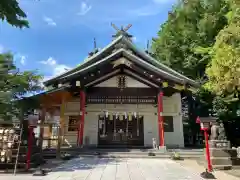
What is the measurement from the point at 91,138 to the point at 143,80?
18.9ft

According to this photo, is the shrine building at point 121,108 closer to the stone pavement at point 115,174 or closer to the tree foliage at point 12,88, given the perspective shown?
the tree foliage at point 12,88

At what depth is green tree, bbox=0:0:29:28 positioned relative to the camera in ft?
20.7

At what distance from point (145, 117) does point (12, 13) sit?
12.3 metres

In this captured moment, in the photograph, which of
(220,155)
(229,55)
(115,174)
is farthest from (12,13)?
(220,155)

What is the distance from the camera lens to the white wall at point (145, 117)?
54.2ft

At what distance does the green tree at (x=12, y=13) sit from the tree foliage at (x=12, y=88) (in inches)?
189

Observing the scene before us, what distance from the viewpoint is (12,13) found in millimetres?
6539

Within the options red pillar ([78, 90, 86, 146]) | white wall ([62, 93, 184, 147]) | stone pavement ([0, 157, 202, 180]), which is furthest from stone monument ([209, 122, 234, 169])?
red pillar ([78, 90, 86, 146])

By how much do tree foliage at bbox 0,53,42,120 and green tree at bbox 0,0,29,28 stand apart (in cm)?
481

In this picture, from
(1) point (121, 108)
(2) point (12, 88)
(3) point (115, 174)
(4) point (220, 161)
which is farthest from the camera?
(1) point (121, 108)

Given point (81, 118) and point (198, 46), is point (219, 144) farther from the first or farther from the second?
point (198, 46)

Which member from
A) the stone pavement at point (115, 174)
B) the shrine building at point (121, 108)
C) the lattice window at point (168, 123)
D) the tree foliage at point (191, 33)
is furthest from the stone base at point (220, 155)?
the tree foliage at point (191, 33)

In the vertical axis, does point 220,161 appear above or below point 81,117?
below

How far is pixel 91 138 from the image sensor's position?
16375 millimetres
